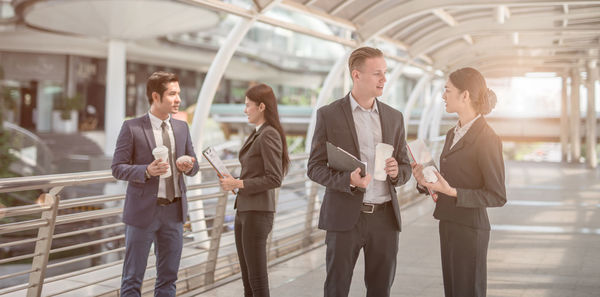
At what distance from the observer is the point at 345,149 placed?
3.21 meters

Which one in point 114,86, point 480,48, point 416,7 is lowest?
point 416,7

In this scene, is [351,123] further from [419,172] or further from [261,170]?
[261,170]

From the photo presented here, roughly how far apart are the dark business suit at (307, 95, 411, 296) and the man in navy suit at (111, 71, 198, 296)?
0.82 meters

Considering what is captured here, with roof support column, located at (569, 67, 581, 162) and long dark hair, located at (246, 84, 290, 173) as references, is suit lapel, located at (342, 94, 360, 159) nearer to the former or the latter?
long dark hair, located at (246, 84, 290, 173)

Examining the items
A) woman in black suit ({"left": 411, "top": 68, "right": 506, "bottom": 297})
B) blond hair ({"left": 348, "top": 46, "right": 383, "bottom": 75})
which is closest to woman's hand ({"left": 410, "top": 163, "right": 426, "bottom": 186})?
woman in black suit ({"left": 411, "top": 68, "right": 506, "bottom": 297})

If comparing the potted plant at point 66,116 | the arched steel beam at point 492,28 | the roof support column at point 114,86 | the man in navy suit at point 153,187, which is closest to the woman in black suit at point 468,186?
the man in navy suit at point 153,187

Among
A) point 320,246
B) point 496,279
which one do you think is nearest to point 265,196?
point 496,279

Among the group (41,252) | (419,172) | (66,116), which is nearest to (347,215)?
(419,172)

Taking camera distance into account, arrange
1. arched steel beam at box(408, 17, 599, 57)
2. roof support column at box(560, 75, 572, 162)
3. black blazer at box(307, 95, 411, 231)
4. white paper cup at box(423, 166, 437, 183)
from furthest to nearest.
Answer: roof support column at box(560, 75, 572, 162), arched steel beam at box(408, 17, 599, 57), black blazer at box(307, 95, 411, 231), white paper cup at box(423, 166, 437, 183)

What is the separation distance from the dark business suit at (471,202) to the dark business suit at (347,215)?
28 cm

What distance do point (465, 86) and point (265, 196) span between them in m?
1.38

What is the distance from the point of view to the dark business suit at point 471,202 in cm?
299

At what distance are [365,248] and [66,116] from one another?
98.4 feet

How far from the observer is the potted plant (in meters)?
30.9
